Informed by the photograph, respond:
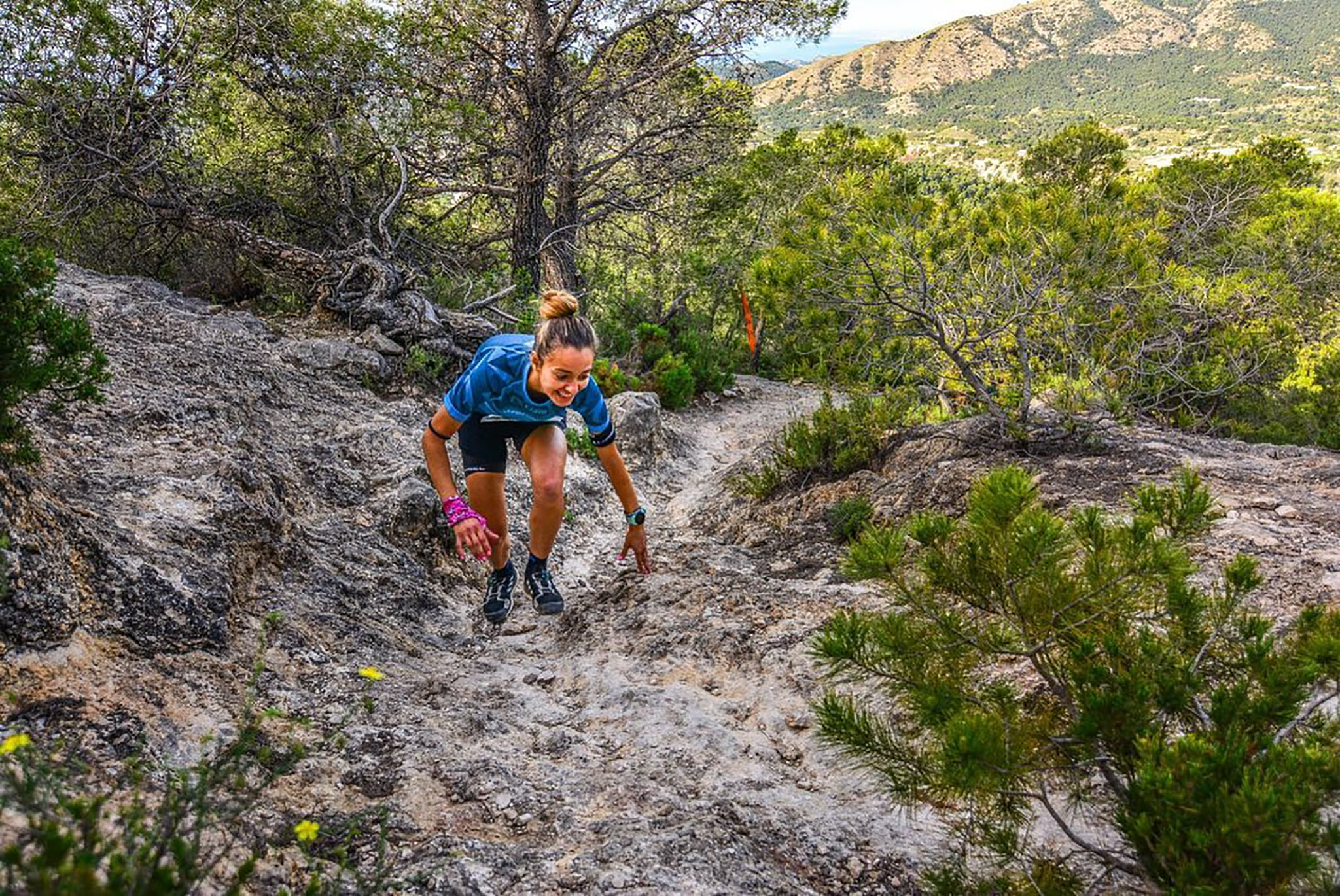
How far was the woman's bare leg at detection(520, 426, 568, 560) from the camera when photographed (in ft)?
10.9

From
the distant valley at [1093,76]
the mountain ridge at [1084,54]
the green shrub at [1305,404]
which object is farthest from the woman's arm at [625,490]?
the mountain ridge at [1084,54]

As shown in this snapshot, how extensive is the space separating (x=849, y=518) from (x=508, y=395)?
7.94ft

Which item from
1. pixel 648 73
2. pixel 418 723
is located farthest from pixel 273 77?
pixel 418 723

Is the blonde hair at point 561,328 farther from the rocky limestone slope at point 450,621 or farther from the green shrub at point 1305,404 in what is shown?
the green shrub at point 1305,404

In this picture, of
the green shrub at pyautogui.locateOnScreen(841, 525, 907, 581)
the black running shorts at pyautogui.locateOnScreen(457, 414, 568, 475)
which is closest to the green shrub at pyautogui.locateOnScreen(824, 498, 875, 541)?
the black running shorts at pyautogui.locateOnScreen(457, 414, 568, 475)

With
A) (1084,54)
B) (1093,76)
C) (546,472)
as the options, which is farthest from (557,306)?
(1084,54)

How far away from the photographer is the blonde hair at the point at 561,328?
288 centimetres

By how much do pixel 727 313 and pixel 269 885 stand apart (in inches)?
644

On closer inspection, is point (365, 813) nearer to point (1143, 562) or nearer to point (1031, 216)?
point (1143, 562)

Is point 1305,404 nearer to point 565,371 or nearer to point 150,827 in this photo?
point 565,371

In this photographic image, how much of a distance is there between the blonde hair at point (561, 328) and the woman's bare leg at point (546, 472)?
495 mm

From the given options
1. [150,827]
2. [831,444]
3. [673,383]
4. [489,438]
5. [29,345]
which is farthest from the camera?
[673,383]

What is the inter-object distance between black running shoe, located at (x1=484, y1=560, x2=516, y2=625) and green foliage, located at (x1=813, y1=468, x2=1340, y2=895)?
6.88 feet

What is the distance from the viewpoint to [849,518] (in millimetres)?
4508
